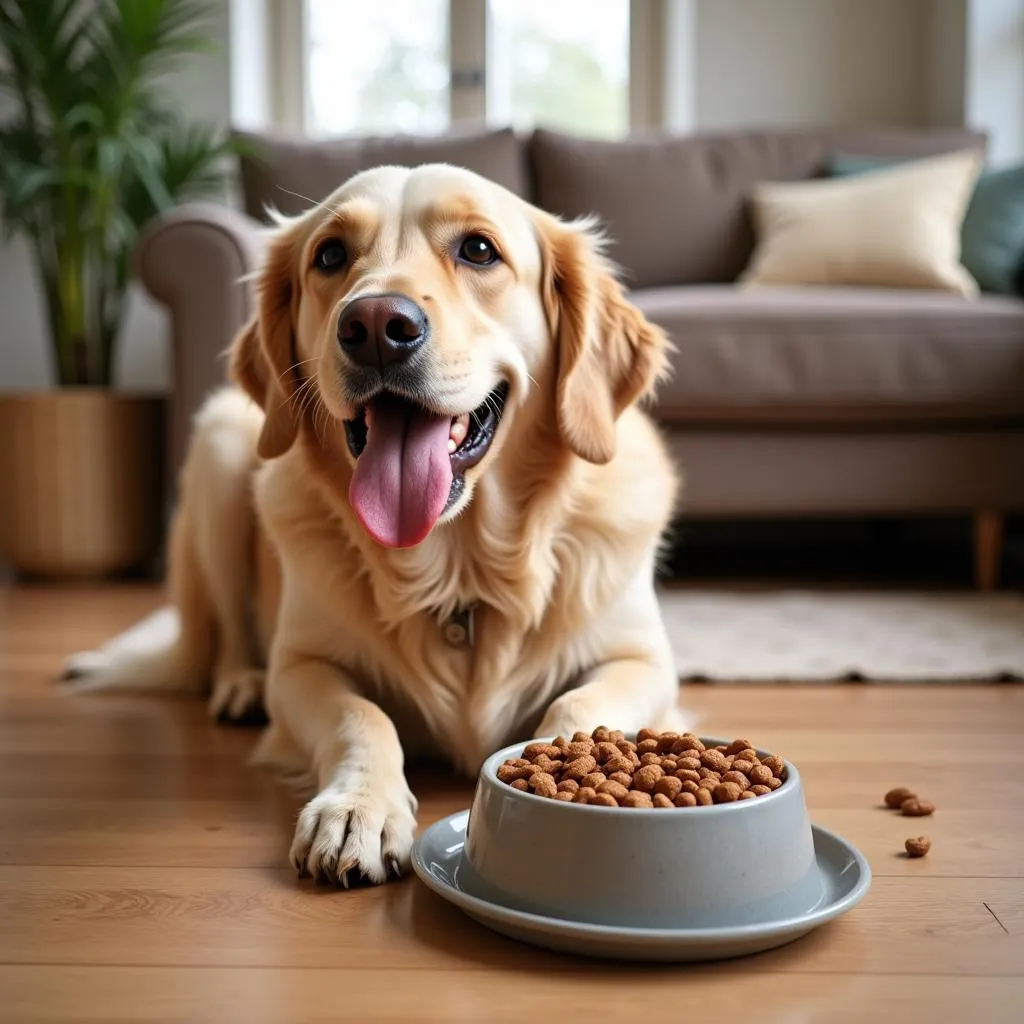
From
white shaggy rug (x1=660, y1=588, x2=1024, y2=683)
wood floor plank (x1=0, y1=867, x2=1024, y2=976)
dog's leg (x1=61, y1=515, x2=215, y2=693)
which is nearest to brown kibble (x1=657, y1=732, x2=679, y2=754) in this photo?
wood floor plank (x1=0, y1=867, x2=1024, y2=976)

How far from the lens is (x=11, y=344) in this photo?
4695 mm

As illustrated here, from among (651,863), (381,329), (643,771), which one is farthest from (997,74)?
(651,863)

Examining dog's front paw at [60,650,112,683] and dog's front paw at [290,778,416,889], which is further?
dog's front paw at [60,650,112,683]

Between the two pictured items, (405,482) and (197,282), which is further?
(197,282)

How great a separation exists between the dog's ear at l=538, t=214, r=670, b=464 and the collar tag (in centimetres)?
25

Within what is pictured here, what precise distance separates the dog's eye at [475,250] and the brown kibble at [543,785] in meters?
0.69

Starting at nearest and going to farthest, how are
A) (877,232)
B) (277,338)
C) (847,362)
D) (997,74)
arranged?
(277,338), (847,362), (877,232), (997,74)

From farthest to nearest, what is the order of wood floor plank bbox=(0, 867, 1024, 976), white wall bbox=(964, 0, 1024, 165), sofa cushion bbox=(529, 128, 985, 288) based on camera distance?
white wall bbox=(964, 0, 1024, 165)
sofa cushion bbox=(529, 128, 985, 288)
wood floor plank bbox=(0, 867, 1024, 976)

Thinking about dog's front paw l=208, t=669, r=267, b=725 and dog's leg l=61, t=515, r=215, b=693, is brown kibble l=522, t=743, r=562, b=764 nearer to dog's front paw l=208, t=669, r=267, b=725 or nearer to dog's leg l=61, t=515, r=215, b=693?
dog's front paw l=208, t=669, r=267, b=725

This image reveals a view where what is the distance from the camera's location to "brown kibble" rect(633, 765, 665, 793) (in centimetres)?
119

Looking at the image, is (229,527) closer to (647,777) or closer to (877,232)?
(647,777)

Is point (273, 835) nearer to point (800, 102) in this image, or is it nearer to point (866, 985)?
point (866, 985)

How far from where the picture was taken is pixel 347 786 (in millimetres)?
1380

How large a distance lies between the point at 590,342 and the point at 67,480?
230 cm
